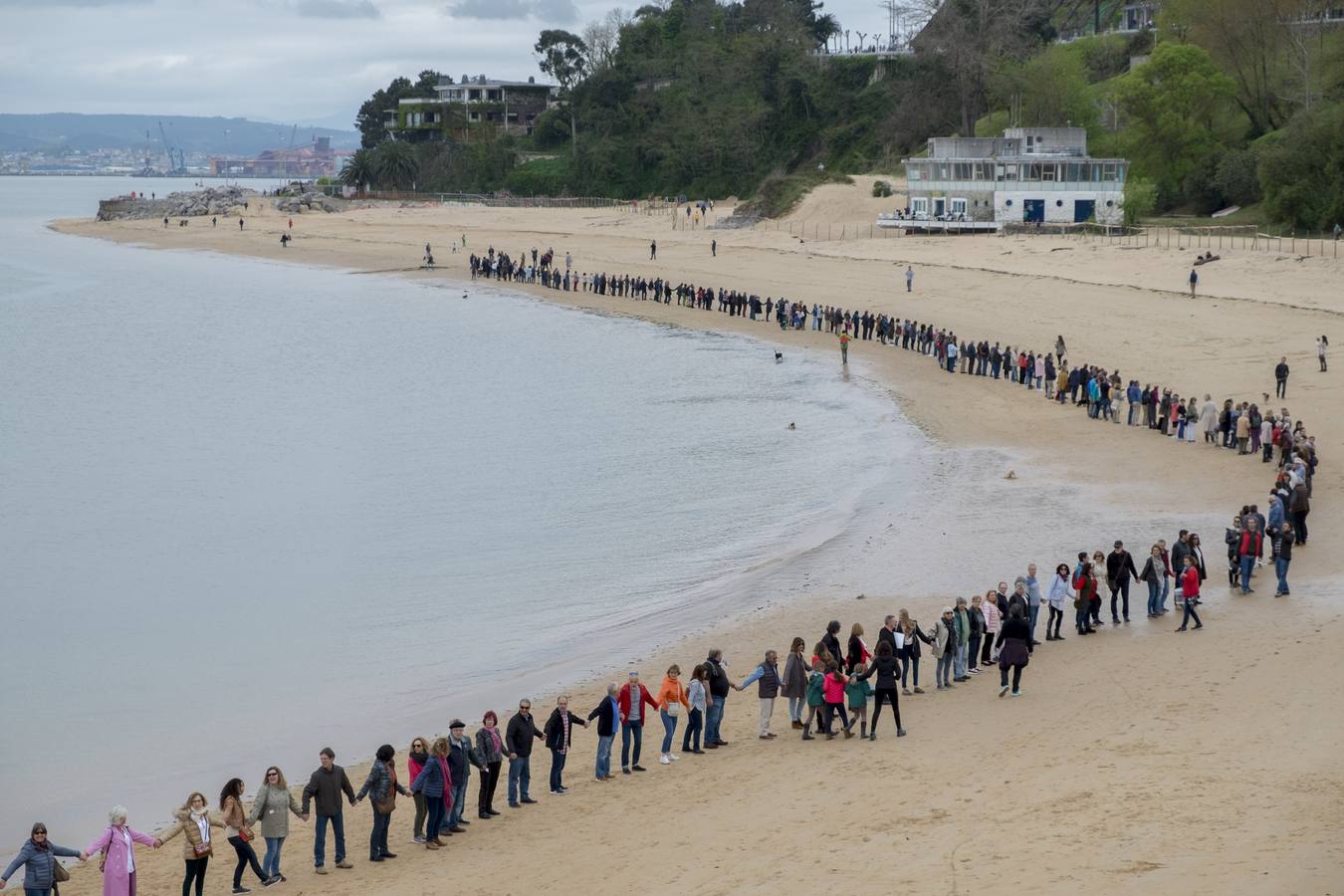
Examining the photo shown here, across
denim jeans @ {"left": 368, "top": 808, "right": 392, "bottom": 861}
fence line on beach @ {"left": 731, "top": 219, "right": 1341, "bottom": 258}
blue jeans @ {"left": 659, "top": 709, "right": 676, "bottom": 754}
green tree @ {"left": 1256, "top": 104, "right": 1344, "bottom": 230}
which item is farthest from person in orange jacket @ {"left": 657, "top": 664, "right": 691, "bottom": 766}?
green tree @ {"left": 1256, "top": 104, "right": 1344, "bottom": 230}

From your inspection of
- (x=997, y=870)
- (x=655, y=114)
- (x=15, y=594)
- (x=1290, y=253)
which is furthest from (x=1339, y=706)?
(x=655, y=114)

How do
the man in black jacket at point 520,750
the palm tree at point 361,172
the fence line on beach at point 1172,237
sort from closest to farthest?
the man in black jacket at point 520,750 → the fence line on beach at point 1172,237 → the palm tree at point 361,172

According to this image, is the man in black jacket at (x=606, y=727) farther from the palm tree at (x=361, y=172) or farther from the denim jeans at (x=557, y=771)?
the palm tree at (x=361, y=172)

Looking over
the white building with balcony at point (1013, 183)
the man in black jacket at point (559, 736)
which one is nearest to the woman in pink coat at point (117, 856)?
the man in black jacket at point (559, 736)

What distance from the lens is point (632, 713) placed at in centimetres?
1302

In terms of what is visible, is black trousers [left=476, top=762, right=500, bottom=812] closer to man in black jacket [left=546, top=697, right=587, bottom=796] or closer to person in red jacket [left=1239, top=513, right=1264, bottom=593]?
man in black jacket [left=546, top=697, right=587, bottom=796]

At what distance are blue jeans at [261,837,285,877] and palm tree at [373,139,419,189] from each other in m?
107

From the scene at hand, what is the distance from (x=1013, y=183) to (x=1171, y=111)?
794 centimetres

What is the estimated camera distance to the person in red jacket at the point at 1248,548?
17078 mm

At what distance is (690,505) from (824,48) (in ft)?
289

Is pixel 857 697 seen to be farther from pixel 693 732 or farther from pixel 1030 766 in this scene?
pixel 1030 766

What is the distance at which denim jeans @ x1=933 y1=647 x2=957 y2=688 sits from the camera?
14703mm

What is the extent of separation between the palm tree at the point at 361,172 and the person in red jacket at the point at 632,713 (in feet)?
353

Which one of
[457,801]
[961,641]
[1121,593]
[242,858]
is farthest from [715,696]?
[1121,593]
